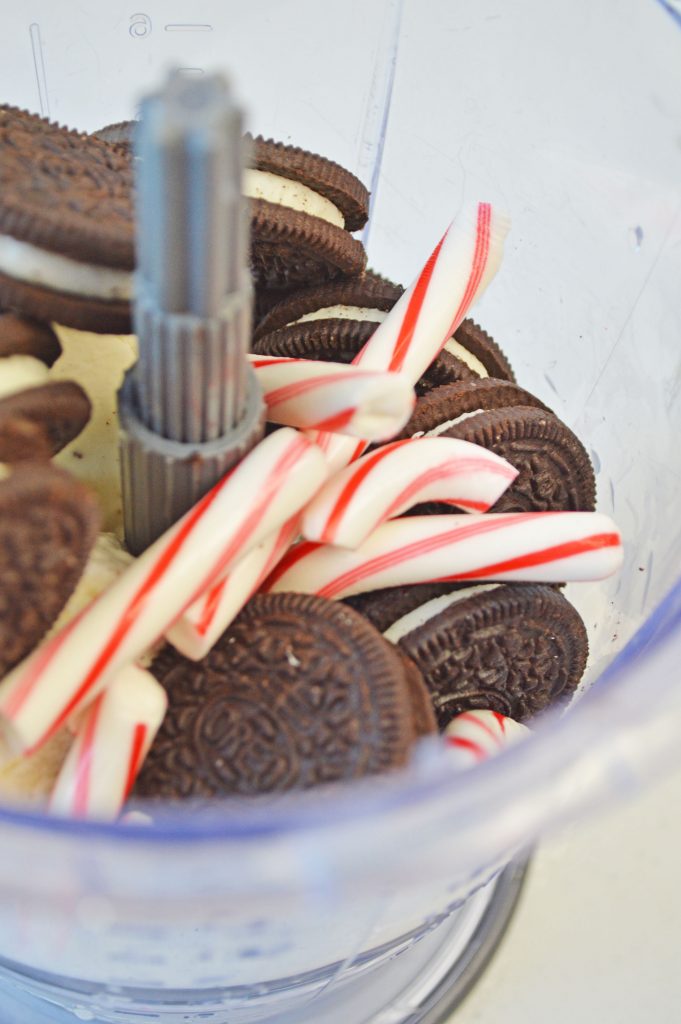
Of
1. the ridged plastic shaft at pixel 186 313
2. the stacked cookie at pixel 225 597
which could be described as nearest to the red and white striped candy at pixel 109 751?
the stacked cookie at pixel 225 597

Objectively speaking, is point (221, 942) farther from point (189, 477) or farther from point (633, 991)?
point (633, 991)

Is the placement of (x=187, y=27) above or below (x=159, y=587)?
above

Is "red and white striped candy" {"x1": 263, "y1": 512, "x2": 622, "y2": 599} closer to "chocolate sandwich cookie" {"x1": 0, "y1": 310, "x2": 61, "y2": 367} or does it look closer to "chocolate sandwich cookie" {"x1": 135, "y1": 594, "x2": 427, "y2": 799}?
"chocolate sandwich cookie" {"x1": 135, "y1": 594, "x2": 427, "y2": 799}

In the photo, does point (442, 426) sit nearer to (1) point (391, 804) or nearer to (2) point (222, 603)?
(2) point (222, 603)

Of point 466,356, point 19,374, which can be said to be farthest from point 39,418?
point 466,356

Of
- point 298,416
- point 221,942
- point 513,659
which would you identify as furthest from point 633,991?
point 298,416
